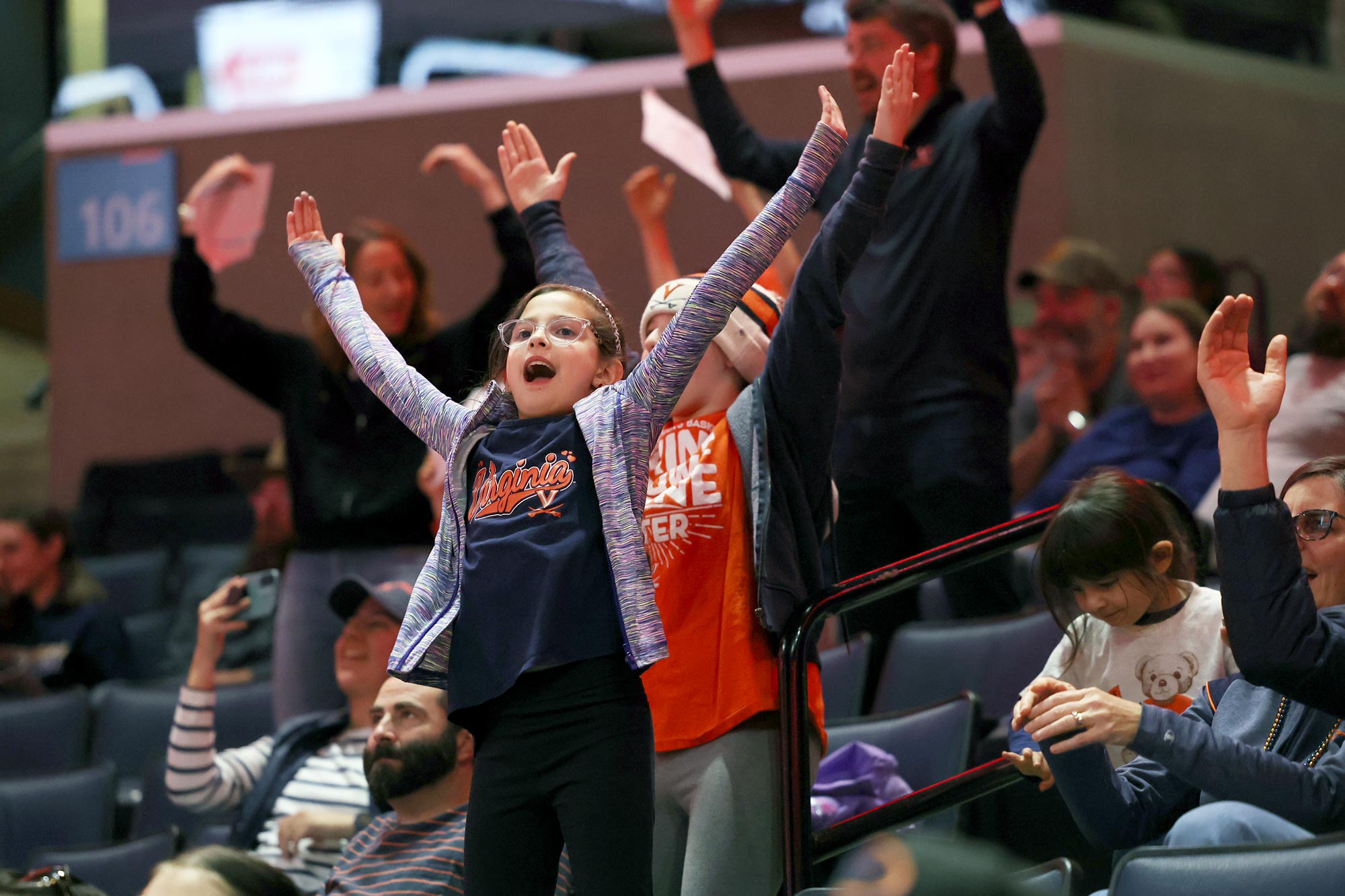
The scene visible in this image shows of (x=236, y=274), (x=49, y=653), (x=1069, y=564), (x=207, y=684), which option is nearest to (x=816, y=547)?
(x=1069, y=564)

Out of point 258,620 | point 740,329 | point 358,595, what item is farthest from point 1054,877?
point 258,620

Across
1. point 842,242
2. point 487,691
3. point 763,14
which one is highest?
point 763,14

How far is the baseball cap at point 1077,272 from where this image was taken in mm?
4879

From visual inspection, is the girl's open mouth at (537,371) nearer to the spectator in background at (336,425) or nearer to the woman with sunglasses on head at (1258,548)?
the woman with sunglasses on head at (1258,548)

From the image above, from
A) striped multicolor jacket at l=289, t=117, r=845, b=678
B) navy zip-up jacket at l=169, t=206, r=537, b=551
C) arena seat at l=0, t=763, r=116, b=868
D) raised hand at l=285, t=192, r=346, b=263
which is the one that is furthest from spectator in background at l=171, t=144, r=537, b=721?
striped multicolor jacket at l=289, t=117, r=845, b=678

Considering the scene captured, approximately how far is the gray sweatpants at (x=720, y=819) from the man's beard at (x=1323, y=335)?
182 cm

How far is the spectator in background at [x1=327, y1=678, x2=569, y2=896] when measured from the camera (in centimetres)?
291

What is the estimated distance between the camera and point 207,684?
138 inches

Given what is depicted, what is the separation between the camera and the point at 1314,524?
7.38 ft

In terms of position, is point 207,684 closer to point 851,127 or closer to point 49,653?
point 49,653

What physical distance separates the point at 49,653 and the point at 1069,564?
3.60 meters

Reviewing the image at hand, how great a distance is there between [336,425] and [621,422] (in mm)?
1801

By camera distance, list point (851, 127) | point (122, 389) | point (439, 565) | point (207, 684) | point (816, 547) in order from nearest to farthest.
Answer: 1. point (439, 565)
2. point (816, 547)
3. point (207, 684)
4. point (851, 127)
5. point (122, 389)

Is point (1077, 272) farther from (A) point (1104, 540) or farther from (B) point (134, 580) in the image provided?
(B) point (134, 580)
